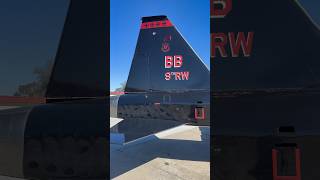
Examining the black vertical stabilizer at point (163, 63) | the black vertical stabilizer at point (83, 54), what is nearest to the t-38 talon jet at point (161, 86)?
the black vertical stabilizer at point (163, 63)

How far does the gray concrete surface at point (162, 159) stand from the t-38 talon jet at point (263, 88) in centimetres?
300

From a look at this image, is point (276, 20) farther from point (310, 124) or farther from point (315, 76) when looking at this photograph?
point (310, 124)

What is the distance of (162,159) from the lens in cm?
594

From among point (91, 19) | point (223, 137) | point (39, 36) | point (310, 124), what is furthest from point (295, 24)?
point (39, 36)

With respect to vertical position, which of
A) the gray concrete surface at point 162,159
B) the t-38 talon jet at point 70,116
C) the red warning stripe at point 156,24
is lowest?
the gray concrete surface at point 162,159

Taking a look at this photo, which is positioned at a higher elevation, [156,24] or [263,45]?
[156,24]

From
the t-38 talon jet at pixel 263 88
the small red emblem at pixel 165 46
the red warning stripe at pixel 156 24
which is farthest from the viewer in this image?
the red warning stripe at pixel 156 24

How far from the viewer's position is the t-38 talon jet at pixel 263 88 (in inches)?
65.0

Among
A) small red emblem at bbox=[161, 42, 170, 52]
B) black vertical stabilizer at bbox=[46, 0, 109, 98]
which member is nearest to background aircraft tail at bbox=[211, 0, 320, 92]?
black vertical stabilizer at bbox=[46, 0, 109, 98]

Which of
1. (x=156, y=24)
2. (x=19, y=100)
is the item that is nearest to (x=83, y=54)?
(x=19, y=100)

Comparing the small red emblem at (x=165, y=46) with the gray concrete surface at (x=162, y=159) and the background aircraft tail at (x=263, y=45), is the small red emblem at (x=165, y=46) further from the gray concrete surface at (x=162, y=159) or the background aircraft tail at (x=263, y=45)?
the background aircraft tail at (x=263, y=45)

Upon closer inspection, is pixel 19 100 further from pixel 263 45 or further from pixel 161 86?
pixel 161 86

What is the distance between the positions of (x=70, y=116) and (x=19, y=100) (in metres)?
0.42

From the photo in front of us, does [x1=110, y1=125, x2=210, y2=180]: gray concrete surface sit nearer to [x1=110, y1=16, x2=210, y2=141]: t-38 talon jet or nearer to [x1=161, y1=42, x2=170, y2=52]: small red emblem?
[x1=110, y1=16, x2=210, y2=141]: t-38 talon jet
